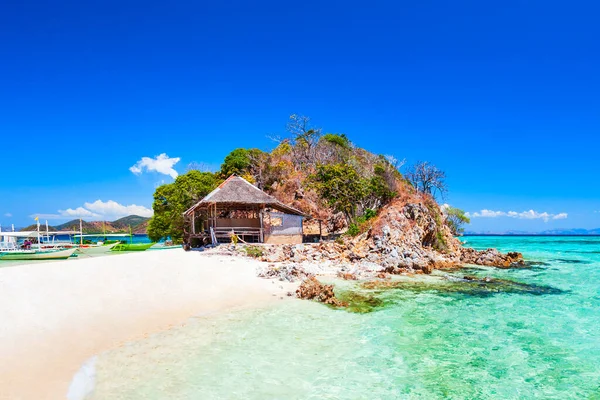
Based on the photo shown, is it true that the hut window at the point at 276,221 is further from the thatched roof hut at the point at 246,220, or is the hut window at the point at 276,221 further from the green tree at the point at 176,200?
the green tree at the point at 176,200

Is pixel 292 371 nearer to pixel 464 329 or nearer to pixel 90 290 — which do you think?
pixel 464 329

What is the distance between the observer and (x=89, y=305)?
7949 millimetres

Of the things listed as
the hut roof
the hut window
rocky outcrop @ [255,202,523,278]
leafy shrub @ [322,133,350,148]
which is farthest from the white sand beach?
leafy shrub @ [322,133,350,148]

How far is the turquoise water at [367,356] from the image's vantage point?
4950mm

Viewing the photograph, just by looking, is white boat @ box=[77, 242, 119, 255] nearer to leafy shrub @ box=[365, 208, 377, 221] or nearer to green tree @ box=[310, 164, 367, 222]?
green tree @ box=[310, 164, 367, 222]

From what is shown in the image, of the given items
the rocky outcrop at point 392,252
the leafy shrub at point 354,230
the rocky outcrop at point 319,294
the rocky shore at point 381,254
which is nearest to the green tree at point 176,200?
the rocky shore at point 381,254

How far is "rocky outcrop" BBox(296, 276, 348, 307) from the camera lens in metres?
9.57

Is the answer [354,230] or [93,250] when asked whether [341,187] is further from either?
[93,250]

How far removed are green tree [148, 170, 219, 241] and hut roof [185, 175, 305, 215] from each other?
7.75 meters

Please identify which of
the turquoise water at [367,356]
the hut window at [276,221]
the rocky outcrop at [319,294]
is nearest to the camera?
the turquoise water at [367,356]

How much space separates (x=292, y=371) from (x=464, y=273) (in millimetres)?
12668

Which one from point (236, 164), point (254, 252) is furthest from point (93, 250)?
point (254, 252)

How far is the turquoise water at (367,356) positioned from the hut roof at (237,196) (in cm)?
1210

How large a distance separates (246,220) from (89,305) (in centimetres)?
1707
